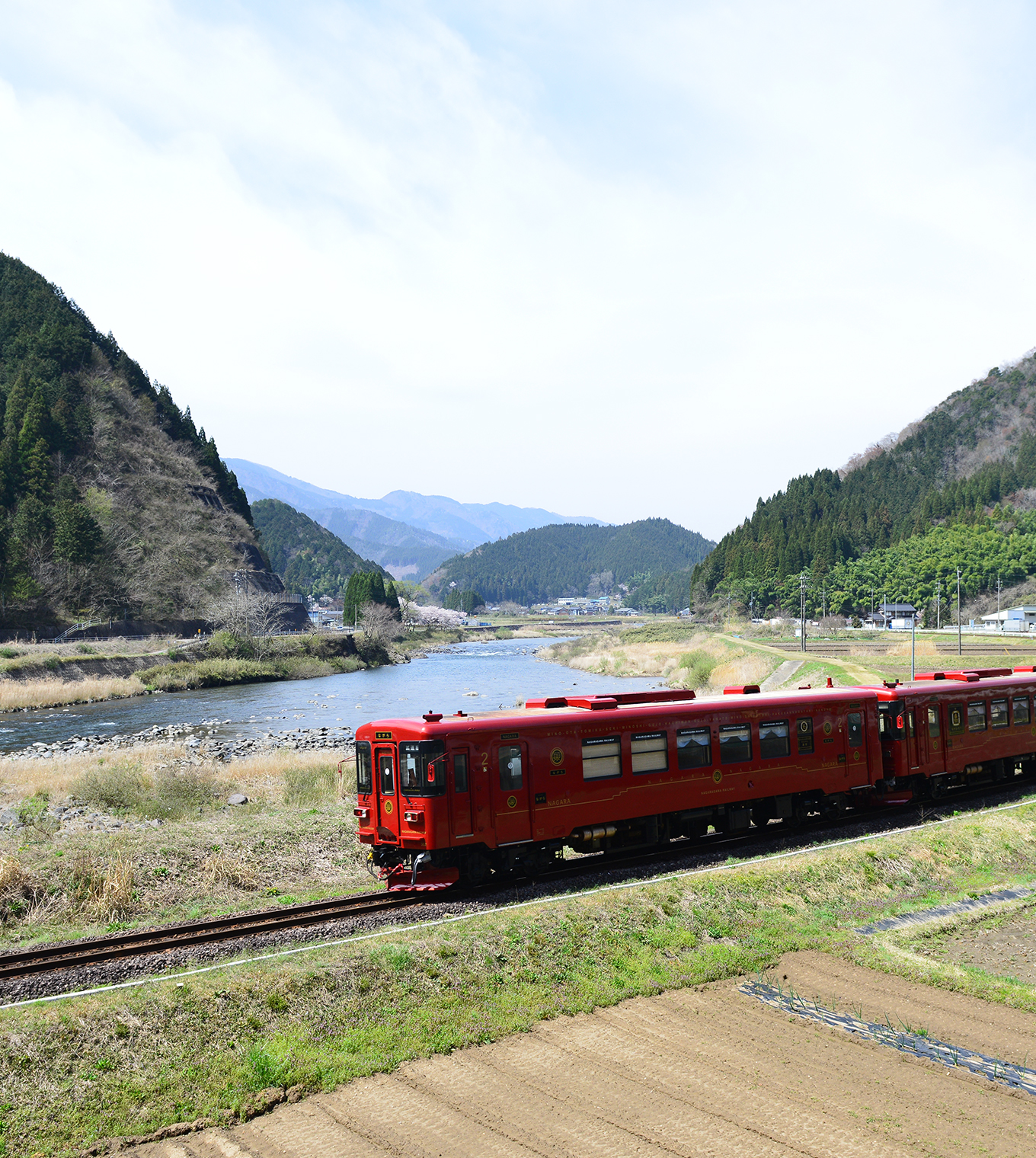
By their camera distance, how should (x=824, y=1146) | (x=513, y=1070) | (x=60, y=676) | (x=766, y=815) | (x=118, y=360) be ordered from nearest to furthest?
(x=824, y=1146) < (x=513, y=1070) < (x=766, y=815) < (x=60, y=676) < (x=118, y=360)

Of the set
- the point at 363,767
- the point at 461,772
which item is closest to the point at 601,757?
the point at 461,772

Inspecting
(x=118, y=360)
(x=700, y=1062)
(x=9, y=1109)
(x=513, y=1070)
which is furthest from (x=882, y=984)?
(x=118, y=360)

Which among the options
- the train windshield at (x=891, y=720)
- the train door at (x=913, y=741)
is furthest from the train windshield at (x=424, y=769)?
the train door at (x=913, y=741)

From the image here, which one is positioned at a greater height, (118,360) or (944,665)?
(118,360)

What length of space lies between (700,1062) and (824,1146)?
174cm

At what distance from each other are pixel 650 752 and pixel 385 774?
4832mm

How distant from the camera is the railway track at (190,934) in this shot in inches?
450

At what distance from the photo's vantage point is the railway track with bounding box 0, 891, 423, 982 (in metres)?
11.4

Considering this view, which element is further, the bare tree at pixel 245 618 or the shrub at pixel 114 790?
the bare tree at pixel 245 618

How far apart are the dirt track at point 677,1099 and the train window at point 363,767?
5.51m

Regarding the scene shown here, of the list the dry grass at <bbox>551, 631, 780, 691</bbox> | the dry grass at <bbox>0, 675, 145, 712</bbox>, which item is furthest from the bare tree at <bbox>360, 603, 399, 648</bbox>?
the dry grass at <bbox>0, 675, 145, 712</bbox>

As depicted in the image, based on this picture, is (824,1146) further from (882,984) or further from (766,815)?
(766,815)

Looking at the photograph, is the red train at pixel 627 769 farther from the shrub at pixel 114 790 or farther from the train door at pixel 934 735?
the shrub at pixel 114 790

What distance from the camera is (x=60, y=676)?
210 feet
